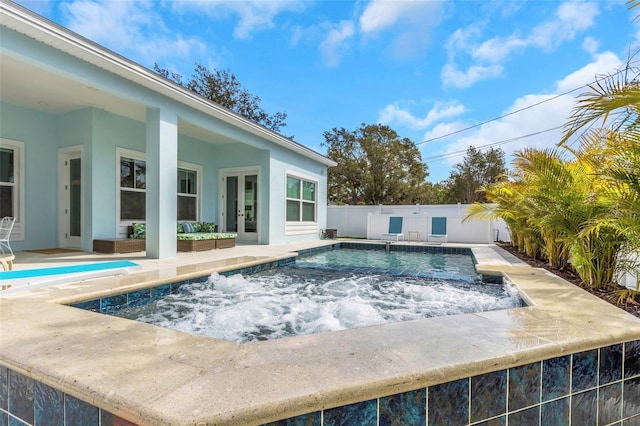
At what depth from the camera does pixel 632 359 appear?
6.72 ft

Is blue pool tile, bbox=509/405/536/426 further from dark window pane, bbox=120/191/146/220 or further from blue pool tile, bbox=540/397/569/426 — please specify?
dark window pane, bbox=120/191/146/220

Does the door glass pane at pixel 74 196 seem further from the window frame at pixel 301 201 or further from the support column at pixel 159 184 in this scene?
the window frame at pixel 301 201

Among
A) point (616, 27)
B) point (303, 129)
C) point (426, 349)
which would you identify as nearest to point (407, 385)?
point (426, 349)

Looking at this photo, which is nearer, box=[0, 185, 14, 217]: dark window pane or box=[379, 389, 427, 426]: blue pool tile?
box=[379, 389, 427, 426]: blue pool tile

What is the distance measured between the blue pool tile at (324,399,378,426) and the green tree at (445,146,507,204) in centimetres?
2649

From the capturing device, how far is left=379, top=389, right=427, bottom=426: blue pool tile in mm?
1446

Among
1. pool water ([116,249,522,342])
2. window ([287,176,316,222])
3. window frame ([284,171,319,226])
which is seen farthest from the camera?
window ([287,176,316,222])

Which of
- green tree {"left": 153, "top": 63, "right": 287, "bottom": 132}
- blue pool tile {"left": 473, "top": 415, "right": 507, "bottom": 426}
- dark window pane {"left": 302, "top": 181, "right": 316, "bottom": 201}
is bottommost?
blue pool tile {"left": 473, "top": 415, "right": 507, "bottom": 426}

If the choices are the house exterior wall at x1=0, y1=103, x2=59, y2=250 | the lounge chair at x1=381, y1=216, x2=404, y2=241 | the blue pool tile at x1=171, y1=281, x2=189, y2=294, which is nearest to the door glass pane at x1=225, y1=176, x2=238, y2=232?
the house exterior wall at x1=0, y1=103, x2=59, y2=250

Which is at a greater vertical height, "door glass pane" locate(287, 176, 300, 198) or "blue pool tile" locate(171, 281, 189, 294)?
"door glass pane" locate(287, 176, 300, 198)

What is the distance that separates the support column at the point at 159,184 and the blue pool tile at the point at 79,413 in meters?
5.13

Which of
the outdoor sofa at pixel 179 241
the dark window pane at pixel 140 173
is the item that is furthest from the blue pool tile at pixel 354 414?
the dark window pane at pixel 140 173

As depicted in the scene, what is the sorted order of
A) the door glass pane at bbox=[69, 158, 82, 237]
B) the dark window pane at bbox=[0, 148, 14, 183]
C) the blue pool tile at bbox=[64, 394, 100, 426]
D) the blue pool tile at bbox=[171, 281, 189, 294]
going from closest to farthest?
the blue pool tile at bbox=[64, 394, 100, 426], the blue pool tile at bbox=[171, 281, 189, 294], the dark window pane at bbox=[0, 148, 14, 183], the door glass pane at bbox=[69, 158, 82, 237]

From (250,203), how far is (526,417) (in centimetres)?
946
